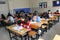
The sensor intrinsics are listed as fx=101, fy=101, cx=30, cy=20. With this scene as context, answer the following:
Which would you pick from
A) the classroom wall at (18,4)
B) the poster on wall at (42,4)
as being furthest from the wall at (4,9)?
the poster on wall at (42,4)

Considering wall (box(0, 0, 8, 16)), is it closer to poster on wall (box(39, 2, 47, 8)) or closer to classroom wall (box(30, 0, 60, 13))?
classroom wall (box(30, 0, 60, 13))

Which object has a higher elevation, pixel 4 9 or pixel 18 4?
pixel 18 4

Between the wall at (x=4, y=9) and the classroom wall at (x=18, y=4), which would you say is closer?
the wall at (x=4, y=9)

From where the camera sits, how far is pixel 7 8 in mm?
9500

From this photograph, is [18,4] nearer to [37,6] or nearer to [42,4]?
[37,6]

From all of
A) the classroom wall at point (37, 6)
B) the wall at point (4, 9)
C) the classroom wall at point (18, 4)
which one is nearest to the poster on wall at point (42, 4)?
the classroom wall at point (37, 6)

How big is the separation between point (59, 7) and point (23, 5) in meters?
3.65

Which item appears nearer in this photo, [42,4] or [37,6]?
[42,4]

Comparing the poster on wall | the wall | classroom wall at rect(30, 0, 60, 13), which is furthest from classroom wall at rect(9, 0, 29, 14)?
the poster on wall

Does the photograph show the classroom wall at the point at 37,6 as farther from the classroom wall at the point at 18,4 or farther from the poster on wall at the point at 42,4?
the classroom wall at the point at 18,4

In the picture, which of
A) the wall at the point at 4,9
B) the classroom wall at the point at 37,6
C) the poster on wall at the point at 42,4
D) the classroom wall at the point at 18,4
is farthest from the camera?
the poster on wall at the point at 42,4

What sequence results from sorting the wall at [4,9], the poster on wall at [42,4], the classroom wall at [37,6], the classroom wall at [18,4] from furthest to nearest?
the poster on wall at [42,4] < the classroom wall at [37,6] < the classroom wall at [18,4] < the wall at [4,9]

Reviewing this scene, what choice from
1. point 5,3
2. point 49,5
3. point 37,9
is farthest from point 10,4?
point 49,5

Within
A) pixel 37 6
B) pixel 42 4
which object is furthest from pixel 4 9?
pixel 42 4
